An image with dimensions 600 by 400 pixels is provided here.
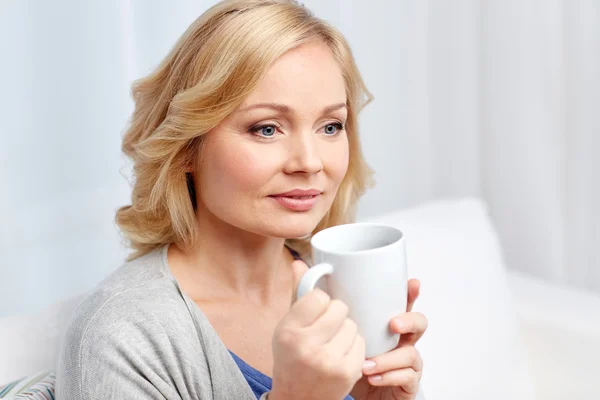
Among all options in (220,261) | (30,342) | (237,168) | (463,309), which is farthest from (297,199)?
(463,309)

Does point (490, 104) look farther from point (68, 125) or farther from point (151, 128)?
point (151, 128)

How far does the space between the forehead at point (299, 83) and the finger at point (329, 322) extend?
15.3 inches

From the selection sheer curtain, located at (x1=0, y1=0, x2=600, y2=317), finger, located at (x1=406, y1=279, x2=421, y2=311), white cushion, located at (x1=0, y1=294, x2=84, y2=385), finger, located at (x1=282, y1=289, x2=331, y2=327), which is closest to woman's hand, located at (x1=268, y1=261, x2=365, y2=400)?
finger, located at (x1=282, y1=289, x2=331, y2=327)

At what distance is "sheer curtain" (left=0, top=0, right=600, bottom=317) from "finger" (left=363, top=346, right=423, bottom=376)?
43.8 inches

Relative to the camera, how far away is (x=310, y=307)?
87cm

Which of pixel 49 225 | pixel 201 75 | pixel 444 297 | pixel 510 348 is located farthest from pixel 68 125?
pixel 510 348

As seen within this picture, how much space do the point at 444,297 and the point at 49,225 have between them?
1010mm

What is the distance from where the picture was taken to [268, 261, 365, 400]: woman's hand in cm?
88

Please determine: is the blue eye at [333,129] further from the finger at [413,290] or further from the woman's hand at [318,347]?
the woman's hand at [318,347]

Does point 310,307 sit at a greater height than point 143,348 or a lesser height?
greater

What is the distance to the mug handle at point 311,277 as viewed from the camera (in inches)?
34.7

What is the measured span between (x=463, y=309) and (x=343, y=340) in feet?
3.35

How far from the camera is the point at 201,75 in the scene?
1203 mm

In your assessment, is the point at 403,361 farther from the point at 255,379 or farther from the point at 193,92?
the point at 193,92
